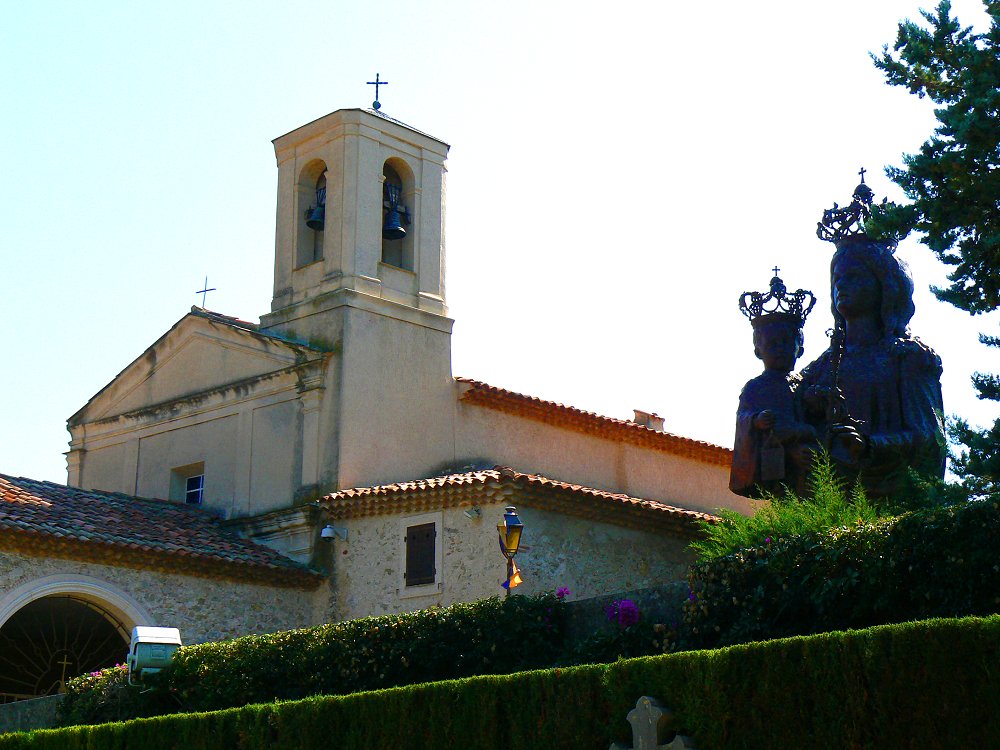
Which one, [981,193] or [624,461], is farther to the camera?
[624,461]

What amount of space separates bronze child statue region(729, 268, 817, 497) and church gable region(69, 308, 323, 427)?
10875 millimetres

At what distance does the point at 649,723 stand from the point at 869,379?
498 cm

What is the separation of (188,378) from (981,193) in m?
17.6

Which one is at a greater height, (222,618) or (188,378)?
(188,378)

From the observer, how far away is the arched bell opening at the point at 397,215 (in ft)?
80.6

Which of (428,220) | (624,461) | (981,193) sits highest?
(428,220)

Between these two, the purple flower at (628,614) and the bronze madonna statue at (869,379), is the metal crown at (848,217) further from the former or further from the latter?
the purple flower at (628,614)

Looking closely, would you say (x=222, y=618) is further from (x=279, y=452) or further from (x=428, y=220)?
(x=428, y=220)

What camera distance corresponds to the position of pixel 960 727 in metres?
7.30

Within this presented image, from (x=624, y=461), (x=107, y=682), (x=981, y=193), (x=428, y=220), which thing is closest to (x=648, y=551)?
(x=624, y=461)

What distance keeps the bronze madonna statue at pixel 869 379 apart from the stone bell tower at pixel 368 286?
10.7 m

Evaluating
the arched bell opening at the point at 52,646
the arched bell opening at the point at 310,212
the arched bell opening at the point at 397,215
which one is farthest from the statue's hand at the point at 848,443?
the arched bell opening at the point at 310,212

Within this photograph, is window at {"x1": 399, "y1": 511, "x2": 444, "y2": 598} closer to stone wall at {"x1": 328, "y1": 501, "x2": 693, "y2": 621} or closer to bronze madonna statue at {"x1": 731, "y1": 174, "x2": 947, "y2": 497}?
stone wall at {"x1": 328, "y1": 501, "x2": 693, "y2": 621}

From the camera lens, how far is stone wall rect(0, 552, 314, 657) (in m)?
18.7
